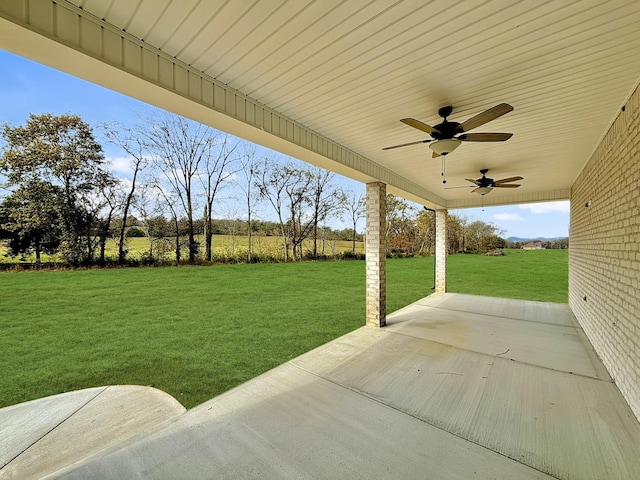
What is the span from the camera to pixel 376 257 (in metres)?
4.72

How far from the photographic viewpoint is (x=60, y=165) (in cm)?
784

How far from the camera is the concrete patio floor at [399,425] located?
1729mm

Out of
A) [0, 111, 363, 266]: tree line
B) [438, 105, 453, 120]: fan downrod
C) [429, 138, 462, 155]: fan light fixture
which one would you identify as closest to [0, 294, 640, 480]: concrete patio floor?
[429, 138, 462, 155]: fan light fixture

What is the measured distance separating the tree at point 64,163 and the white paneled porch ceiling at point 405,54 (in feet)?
28.6

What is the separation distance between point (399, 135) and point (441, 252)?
551 centimetres

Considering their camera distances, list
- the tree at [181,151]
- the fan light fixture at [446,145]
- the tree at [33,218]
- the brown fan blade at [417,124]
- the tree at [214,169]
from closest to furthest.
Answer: the brown fan blade at [417,124], the fan light fixture at [446,145], the tree at [33,218], the tree at [181,151], the tree at [214,169]

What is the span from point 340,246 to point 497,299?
9.63 metres

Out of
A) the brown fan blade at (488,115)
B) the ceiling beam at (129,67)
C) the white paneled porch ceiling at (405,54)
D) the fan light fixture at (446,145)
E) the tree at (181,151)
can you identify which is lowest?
the fan light fixture at (446,145)

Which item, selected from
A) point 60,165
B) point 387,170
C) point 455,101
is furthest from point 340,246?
point 455,101

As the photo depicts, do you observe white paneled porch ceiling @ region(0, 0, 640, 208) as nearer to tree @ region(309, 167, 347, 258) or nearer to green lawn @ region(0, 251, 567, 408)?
green lawn @ region(0, 251, 567, 408)

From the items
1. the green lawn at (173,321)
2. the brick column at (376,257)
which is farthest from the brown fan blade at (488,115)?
the green lawn at (173,321)

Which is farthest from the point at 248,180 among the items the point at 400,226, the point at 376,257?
the point at 400,226

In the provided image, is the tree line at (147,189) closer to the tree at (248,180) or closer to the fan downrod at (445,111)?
the tree at (248,180)

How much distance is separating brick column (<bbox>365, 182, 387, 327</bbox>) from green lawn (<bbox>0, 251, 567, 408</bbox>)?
1.92ft
